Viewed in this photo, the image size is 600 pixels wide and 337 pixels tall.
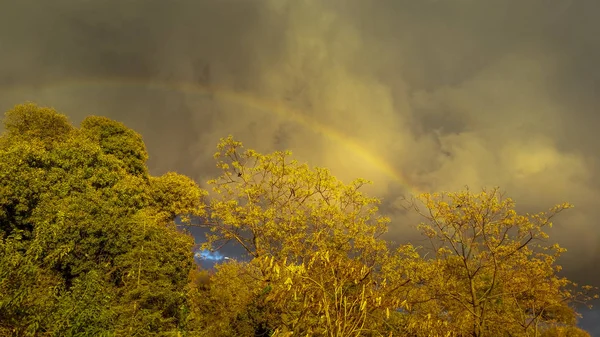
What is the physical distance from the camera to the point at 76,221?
21.0 metres

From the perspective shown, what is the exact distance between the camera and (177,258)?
2416cm

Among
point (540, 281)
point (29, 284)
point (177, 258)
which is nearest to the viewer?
point (29, 284)

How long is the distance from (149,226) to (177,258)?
2.62m

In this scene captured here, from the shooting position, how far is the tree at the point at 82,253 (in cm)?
899

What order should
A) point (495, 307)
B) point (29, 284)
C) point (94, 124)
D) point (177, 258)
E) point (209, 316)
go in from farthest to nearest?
point (94, 124)
point (495, 307)
point (177, 258)
point (209, 316)
point (29, 284)

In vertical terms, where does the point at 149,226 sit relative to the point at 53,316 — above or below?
above

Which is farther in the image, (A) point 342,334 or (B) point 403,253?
(B) point 403,253

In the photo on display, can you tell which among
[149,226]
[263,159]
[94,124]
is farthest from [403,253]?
[94,124]

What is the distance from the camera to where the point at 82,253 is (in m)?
21.4

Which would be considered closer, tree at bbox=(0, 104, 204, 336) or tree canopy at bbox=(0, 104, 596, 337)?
tree at bbox=(0, 104, 204, 336)

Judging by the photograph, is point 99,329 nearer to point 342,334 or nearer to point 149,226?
point 342,334

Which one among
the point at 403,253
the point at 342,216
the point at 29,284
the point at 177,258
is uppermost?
the point at 342,216

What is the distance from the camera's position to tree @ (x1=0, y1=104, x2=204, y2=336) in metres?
8.99

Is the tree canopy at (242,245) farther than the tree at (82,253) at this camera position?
Yes
